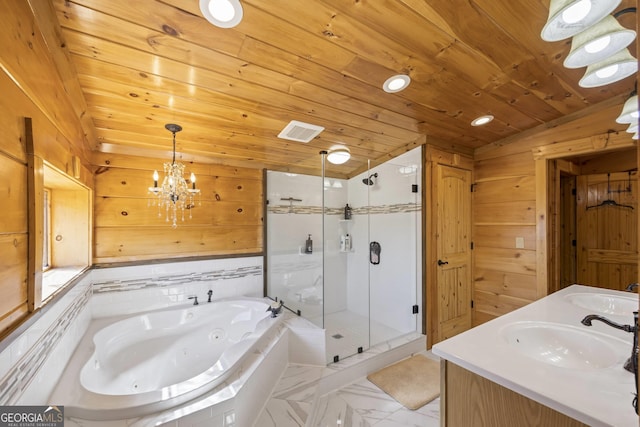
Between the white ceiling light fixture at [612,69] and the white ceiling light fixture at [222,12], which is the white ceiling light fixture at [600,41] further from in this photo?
the white ceiling light fixture at [222,12]

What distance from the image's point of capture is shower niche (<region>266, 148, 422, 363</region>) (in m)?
2.91

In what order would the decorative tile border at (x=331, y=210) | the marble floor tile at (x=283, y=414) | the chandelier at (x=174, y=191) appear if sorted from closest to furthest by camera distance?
the marble floor tile at (x=283, y=414), the chandelier at (x=174, y=191), the decorative tile border at (x=331, y=210)

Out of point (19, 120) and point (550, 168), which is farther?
point (550, 168)

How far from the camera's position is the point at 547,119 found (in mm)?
2549

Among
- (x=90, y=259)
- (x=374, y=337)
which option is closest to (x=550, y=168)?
(x=374, y=337)

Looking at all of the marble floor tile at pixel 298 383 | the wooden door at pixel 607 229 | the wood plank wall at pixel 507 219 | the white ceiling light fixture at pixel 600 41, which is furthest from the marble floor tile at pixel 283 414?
the wooden door at pixel 607 229

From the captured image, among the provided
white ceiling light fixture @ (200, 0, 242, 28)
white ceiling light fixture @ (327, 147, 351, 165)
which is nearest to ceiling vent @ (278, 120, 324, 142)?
white ceiling light fixture @ (327, 147, 351, 165)

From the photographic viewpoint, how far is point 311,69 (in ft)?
5.01

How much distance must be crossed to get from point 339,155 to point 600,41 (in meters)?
2.13

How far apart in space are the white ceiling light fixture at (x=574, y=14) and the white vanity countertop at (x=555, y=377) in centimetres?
118

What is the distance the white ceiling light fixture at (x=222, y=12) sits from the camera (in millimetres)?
1081

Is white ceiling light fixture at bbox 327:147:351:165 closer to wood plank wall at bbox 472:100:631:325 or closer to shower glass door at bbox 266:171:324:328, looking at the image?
shower glass door at bbox 266:171:324:328

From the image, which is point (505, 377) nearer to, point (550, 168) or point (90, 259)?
point (550, 168)

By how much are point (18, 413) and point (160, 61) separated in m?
1.68
